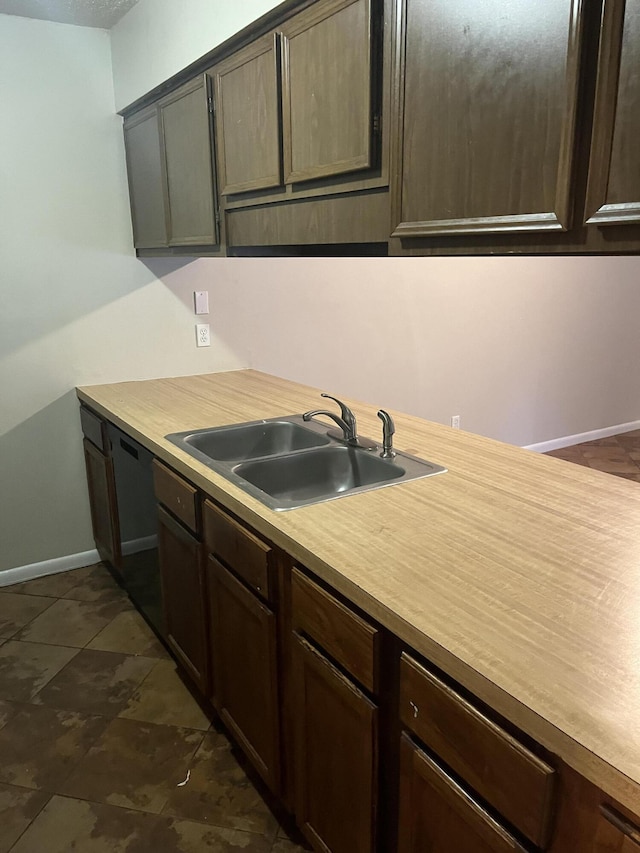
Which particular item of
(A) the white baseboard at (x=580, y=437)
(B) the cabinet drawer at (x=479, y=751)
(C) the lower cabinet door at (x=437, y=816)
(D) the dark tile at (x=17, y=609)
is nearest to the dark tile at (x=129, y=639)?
(D) the dark tile at (x=17, y=609)

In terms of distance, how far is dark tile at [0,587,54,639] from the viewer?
2.66 meters

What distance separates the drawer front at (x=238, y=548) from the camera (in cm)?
150

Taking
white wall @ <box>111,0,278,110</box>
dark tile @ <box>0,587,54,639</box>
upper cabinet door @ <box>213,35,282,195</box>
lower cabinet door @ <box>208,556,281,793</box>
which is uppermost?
white wall @ <box>111,0,278,110</box>

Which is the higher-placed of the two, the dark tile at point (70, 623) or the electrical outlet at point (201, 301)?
the electrical outlet at point (201, 301)

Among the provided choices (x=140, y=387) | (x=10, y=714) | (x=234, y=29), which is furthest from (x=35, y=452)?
(x=234, y=29)

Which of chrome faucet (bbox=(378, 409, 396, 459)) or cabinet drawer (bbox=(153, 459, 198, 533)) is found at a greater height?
chrome faucet (bbox=(378, 409, 396, 459))

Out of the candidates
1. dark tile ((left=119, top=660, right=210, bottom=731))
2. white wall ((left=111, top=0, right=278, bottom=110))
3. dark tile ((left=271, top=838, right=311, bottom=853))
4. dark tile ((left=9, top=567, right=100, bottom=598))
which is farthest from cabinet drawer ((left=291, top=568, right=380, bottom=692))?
dark tile ((left=9, top=567, right=100, bottom=598))

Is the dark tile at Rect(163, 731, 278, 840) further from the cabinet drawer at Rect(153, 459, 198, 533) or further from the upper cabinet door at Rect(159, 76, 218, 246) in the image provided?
the upper cabinet door at Rect(159, 76, 218, 246)

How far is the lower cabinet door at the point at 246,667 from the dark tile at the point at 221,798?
0.15 meters

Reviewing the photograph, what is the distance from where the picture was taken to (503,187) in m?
1.22

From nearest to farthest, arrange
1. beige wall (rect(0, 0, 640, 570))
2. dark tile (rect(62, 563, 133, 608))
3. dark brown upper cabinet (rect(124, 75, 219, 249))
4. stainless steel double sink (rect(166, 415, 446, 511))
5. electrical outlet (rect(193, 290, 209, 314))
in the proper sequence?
stainless steel double sink (rect(166, 415, 446, 511)) < dark brown upper cabinet (rect(124, 75, 219, 249)) < beige wall (rect(0, 0, 640, 570)) < dark tile (rect(62, 563, 133, 608)) < electrical outlet (rect(193, 290, 209, 314))

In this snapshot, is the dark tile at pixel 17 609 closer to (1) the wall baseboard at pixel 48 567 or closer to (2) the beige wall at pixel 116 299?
(1) the wall baseboard at pixel 48 567

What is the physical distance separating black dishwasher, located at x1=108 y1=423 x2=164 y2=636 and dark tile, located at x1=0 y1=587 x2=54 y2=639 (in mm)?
389

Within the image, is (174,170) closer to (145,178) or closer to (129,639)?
(145,178)
